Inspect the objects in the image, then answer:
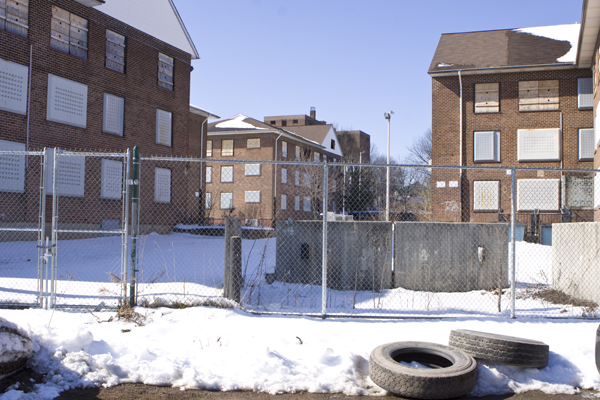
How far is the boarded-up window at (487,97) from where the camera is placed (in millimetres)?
25500

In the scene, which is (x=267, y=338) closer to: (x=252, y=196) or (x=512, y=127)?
(x=512, y=127)

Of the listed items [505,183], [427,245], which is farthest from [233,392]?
[505,183]

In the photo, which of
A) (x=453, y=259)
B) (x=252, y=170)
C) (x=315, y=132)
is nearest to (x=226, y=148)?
(x=252, y=170)

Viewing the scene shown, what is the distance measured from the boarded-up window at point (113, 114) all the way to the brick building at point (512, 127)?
16.2 metres

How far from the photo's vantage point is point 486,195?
24.9 metres

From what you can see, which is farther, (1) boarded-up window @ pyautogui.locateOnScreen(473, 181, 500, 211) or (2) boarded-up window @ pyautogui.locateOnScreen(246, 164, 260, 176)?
(2) boarded-up window @ pyautogui.locateOnScreen(246, 164, 260, 176)

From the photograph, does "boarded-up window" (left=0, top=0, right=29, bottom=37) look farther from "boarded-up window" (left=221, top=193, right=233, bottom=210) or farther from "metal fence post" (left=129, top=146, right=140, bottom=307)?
"boarded-up window" (left=221, top=193, right=233, bottom=210)

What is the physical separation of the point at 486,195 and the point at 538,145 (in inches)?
151

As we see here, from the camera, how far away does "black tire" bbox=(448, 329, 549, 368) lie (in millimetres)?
4734

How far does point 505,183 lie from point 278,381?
23.1 meters

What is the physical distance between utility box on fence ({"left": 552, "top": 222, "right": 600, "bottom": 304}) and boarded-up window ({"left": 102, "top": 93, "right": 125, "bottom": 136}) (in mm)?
17803

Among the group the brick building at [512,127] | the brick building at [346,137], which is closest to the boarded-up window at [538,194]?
the brick building at [512,127]

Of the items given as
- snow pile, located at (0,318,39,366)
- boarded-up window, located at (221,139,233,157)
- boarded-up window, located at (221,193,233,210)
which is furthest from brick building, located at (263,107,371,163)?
snow pile, located at (0,318,39,366)

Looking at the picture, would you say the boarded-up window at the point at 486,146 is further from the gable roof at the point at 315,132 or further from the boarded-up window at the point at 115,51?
the gable roof at the point at 315,132
